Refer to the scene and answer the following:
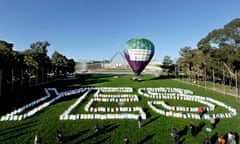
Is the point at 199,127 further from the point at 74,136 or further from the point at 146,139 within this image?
the point at 74,136

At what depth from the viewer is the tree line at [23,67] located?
148ft

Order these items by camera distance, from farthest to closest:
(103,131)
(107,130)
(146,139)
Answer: (107,130) → (103,131) → (146,139)

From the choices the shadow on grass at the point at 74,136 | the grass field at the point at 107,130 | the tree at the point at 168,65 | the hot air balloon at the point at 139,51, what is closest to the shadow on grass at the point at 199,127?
the grass field at the point at 107,130

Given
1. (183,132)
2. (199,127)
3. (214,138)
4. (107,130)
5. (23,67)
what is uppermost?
(23,67)

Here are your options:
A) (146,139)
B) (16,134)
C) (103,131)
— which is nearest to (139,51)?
(103,131)

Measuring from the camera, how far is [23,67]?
55.7 m

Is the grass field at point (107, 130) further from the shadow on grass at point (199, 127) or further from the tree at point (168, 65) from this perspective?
the tree at point (168, 65)

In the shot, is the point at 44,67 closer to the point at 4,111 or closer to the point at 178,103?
the point at 4,111

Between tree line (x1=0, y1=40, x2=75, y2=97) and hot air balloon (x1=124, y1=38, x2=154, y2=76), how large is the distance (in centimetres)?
2877

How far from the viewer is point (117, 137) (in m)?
21.0

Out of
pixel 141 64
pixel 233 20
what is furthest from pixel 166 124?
pixel 233 20

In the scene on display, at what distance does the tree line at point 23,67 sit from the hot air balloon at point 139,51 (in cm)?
2877

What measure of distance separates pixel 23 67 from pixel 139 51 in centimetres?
3348

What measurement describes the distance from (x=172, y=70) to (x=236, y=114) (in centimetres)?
6899
